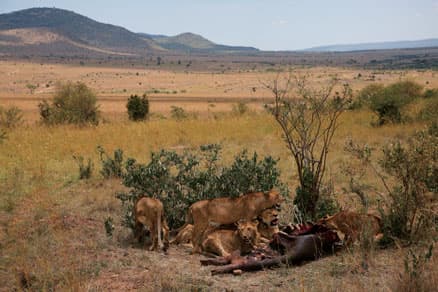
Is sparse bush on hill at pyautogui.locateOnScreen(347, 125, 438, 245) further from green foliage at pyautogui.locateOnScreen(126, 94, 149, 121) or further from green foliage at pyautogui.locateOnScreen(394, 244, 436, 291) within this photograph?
green foliage at pyautogui.locateOnScreen(126, 94, 149, 121)

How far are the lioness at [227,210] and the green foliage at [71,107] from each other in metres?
16.8

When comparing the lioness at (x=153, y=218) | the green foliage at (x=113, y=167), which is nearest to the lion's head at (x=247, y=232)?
the lioness at (x=153, y=218)

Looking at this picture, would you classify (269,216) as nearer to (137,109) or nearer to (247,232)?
(247,232)

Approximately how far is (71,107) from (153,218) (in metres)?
19.2

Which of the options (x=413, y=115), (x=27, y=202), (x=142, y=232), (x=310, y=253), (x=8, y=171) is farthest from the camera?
(x=413, y=115)

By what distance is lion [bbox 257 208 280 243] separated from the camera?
649cm

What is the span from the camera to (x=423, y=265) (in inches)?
185

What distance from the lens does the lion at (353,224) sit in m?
5.95

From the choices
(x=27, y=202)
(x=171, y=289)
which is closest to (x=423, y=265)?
(x=171, y=289)

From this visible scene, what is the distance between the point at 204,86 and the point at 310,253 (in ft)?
231

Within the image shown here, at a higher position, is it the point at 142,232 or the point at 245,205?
the point at 245,205

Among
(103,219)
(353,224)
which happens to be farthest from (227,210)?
(103,219)

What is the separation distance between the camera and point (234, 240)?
21.2ft

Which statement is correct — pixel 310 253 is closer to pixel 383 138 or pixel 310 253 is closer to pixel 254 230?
pixel 254 230
